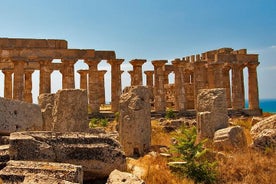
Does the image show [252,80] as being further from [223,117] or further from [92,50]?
[223,117]

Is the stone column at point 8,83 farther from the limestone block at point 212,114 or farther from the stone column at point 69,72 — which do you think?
the limestone block at point 212,114

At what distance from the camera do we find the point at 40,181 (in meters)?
5.18

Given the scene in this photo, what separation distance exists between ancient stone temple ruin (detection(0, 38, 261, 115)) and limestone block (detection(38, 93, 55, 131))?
49.7ft

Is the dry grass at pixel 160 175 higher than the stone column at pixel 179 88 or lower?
lower

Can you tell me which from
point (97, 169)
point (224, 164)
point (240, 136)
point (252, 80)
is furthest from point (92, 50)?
point (97, 169)

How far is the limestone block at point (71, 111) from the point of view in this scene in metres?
11.2

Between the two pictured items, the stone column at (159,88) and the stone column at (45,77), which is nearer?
the stone column at (45,77)

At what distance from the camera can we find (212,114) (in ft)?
45.6

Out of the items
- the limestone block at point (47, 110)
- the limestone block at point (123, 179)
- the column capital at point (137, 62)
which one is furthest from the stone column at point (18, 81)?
the limestone block at point (123, 179)

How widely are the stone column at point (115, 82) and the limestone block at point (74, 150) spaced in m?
22.8

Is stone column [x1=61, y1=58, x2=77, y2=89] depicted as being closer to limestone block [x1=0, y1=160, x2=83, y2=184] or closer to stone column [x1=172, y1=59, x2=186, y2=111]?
stone column [x1=172, y1=59, x2=186, y2=111]

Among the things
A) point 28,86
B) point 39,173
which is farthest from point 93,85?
point 39,173

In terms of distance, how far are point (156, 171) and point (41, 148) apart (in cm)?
325

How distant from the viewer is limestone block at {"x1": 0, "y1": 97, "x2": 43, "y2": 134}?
8625 millimetres
